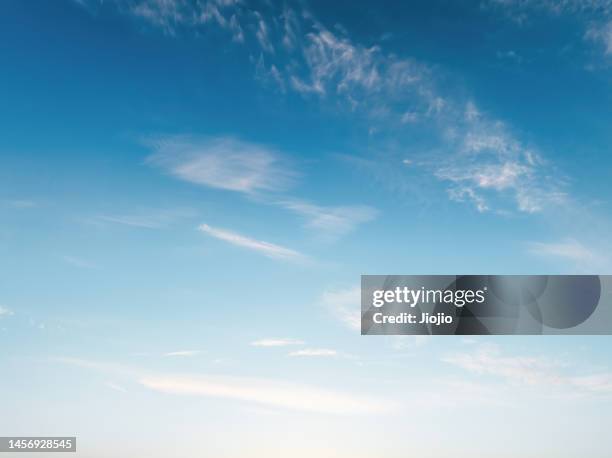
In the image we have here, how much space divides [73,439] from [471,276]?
38.1m

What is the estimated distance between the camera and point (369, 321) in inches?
2781

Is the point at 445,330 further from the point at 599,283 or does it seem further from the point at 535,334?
the point at 599,283

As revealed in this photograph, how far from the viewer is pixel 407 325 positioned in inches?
2753

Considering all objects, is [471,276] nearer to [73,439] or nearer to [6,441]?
[73,439]

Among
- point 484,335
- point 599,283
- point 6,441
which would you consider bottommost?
point 6,441

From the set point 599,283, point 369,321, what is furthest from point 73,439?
point 599,283

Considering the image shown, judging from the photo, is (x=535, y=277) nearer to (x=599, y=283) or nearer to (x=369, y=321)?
(x=599, y=283)

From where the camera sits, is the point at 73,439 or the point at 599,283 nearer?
the point at 73,439

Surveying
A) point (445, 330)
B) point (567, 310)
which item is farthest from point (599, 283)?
point (445, 330)

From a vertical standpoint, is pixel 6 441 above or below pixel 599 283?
below

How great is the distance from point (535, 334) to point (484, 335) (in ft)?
15.2

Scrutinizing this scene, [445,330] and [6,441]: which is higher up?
[445,330]

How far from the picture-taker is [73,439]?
67.3 m

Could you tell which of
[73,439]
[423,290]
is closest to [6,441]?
[73,439]
